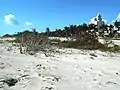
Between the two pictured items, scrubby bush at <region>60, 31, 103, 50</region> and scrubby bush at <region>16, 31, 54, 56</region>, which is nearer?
scrubby bush at <region>16, 31, 54, 56</region>

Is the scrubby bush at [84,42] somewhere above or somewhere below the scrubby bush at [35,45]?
above

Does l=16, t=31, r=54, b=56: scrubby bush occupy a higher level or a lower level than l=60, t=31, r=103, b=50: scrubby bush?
lower

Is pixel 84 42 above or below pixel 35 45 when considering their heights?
above

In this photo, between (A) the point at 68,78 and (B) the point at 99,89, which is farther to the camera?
(A) the point at 68,78

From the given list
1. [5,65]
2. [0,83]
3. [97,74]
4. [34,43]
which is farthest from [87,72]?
[34,43]

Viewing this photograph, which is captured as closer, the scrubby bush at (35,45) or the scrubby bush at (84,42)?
the scrubby bush at (35,45)

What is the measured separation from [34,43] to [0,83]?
8.03m

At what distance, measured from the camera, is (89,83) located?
246 inches

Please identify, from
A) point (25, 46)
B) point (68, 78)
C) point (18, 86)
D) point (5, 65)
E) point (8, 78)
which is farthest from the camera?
point (25, 46)

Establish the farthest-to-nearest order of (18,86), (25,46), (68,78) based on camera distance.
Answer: (25,46) → (68,78) → (18,86)

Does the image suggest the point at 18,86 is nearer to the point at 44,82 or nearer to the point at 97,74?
the point at 44,82

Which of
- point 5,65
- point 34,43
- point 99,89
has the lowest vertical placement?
point 99,89

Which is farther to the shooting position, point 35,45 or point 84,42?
point 84,42

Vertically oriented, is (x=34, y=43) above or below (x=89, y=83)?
above
